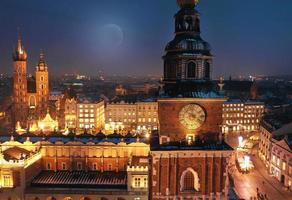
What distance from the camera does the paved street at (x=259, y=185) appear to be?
60500 millimetres

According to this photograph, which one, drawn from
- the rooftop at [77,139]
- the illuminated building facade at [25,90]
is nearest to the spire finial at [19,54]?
the illuminated building facade at [25,90]

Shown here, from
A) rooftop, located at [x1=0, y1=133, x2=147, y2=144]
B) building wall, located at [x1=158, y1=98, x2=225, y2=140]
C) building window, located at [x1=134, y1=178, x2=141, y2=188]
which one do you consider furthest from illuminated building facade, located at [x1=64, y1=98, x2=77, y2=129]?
building wall, located at [x1=158, y1=98, x2=225, y2=140]

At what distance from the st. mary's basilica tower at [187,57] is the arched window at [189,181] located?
7044mm

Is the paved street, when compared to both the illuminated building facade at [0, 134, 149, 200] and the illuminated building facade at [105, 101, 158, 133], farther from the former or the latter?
the illuminated building facade at [105, 101, 158, 133]

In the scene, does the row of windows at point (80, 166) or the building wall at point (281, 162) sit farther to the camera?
the row of windows at point (80, 166)

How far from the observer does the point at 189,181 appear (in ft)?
101

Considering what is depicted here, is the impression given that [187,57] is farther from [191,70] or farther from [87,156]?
[87,156]

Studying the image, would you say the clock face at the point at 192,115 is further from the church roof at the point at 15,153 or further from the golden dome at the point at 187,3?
the church roof at the point at 15,153

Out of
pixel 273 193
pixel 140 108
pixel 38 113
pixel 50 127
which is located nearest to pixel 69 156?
pixel 50 127

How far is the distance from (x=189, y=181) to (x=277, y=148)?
4635cm

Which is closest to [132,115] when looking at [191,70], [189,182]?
[189,182]

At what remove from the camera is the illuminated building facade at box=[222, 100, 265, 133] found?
131375mm

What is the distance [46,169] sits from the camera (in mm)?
66812

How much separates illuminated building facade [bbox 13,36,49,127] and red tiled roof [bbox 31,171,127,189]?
2803 inches
